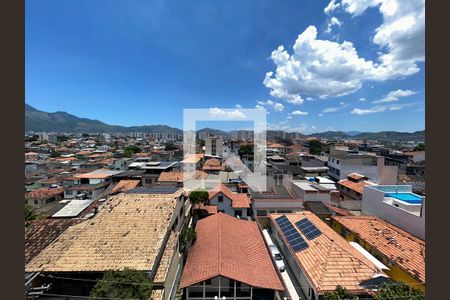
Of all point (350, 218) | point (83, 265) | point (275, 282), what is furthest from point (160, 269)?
point (350, 218)

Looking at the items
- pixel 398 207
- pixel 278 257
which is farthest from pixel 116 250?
pixel 398 207

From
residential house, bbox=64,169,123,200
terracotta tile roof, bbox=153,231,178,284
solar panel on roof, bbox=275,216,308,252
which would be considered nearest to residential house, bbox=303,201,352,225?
solar panel on roof, bbox=275,216,308,252

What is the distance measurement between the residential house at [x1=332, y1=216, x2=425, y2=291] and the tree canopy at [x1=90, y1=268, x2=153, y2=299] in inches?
460

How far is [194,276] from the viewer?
9273 millimetres

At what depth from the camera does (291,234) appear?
1270cm

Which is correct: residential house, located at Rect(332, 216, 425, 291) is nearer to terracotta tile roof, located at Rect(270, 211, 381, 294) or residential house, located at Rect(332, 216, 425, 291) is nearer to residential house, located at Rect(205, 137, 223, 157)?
terracotta tile roof, located at Rect(270, 211, 381, 294)

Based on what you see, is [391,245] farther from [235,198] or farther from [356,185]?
[356,185]

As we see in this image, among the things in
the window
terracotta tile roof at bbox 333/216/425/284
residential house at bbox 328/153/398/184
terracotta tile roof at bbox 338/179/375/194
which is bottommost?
the window

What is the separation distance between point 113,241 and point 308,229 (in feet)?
38.4

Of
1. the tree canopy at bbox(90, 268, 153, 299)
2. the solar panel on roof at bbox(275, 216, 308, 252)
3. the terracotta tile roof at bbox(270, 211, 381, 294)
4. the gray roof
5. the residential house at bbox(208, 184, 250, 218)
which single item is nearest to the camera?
the tree canopy at bbox(90, 268, 153, 299)

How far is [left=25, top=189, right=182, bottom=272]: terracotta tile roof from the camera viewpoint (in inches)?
318

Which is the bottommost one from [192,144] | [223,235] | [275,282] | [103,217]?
[275,282]

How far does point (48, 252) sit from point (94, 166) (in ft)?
113

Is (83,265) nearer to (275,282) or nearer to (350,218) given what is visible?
(275,282)
